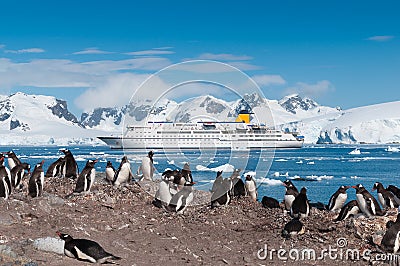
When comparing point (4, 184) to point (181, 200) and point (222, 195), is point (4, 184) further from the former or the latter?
point (222, 195)

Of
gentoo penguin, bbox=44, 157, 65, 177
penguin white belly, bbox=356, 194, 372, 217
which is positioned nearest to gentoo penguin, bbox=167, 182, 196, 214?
penguin white belly, bbox=356, 194, 372, 217

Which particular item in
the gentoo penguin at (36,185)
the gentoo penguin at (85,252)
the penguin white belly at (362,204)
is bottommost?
the gentoo penguin at (85,252)

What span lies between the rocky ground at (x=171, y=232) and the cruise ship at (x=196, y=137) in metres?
42.3

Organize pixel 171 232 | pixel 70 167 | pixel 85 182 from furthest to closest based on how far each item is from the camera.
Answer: pixel 70 167
pixel 85 182
pixel 171 232

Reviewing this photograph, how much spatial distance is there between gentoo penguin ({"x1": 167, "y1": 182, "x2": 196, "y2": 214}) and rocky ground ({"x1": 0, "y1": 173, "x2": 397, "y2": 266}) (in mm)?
159

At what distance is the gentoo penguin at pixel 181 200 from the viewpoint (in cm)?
1208

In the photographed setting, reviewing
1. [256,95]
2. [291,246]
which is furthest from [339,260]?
[256,95]

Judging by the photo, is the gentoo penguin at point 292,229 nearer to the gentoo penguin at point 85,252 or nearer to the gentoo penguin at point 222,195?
the gentoo penguin at point 222,195

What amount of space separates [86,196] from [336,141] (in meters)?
122

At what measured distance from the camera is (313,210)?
12641mm

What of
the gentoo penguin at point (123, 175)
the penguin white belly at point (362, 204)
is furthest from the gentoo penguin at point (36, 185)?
the penguin white belly at point (362, 204)

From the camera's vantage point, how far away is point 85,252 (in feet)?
28.1

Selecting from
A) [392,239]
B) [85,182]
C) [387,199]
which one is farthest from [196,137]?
[392,239]

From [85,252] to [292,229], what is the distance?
3894 mm
